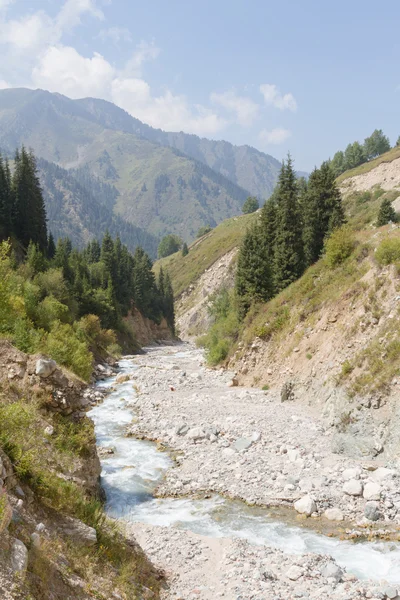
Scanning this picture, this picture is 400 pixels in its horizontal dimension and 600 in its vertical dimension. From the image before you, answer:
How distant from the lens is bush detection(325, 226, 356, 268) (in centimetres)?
3084

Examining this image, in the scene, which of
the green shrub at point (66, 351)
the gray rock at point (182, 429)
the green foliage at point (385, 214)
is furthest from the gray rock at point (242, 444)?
the green foliage at point (385, 214)

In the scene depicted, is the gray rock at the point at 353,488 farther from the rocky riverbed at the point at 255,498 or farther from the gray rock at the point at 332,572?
the gray rock at the point at 332,572

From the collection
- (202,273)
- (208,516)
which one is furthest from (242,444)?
(202,273)

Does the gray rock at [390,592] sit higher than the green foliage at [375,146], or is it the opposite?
the green foliage at [375,146]

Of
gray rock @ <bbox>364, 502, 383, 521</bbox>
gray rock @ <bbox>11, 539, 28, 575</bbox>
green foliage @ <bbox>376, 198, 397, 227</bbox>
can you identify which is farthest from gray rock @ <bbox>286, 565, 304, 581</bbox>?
green foliage @ <bbox>376, 198, 397, 227</bbox>

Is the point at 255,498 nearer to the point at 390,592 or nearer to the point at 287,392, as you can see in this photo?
the point at 390,592

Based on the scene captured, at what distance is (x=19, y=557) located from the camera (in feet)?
21.5

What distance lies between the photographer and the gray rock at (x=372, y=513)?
503 inches

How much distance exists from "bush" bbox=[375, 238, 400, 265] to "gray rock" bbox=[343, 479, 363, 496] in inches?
563

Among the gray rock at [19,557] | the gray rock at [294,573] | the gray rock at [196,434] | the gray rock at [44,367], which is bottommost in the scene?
the gray rock at [196,434]

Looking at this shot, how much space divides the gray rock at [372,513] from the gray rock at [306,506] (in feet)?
5.39

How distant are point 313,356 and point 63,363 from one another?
18684 millimetres

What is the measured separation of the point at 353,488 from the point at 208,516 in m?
5.24

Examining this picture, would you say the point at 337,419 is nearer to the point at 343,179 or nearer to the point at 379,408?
the point at 379,408
